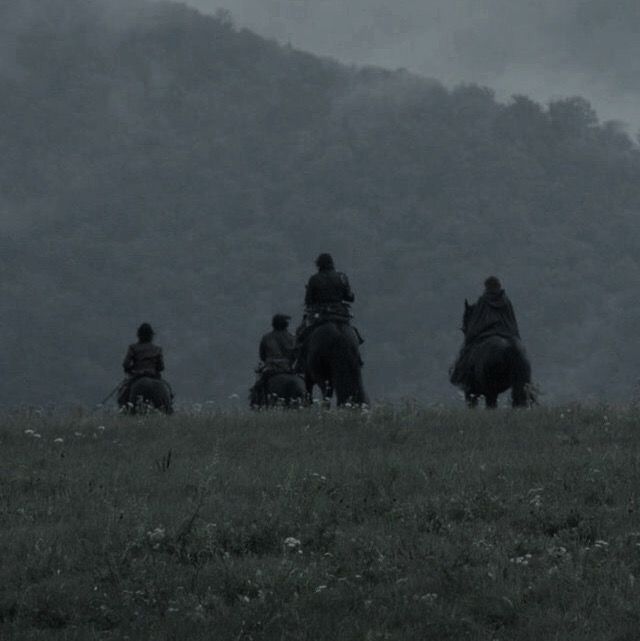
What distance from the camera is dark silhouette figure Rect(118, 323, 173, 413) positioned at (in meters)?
30.0

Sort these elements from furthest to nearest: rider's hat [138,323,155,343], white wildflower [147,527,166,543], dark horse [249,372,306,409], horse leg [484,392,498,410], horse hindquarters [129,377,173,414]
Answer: dark horse [249,372,306,409], rider's hat [138,323,155,343], horse hindquarters [129,377,173,414], horse leg [484,392,498,410], white wildflower [147,527,166,543]

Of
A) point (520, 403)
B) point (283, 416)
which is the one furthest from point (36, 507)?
point (520, 403)

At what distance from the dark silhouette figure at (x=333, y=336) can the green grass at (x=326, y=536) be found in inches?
310

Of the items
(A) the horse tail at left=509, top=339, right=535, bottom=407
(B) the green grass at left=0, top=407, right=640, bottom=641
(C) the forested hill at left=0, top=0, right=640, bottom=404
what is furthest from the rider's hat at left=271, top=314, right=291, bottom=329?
(C) the forested hill at left=0, top=0, right=640, bottom=404

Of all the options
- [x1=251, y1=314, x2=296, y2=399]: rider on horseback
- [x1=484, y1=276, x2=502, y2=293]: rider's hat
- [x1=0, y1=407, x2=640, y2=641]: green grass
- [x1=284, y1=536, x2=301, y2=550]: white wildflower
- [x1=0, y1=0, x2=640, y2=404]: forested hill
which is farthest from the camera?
[x1=0, y1=0, x2=640, y2=404]: forested hill

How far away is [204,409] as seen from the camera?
24.2 m

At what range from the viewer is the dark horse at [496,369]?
90.0ft

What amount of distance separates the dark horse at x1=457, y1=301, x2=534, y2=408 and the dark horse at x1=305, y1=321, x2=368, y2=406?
162 centimetres

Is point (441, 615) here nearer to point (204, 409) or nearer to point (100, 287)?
point (204, 409)

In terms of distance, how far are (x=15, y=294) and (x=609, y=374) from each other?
4982cm

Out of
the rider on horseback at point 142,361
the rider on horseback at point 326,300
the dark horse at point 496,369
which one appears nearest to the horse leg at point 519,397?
the dark horse at point 496,369

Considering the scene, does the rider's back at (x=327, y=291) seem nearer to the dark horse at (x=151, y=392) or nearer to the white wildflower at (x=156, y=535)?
the dark horse at (x=151, y=392)

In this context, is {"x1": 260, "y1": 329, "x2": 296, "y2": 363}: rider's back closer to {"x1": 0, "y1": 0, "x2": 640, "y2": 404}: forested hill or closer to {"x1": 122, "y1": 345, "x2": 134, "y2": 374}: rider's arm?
{"x1": 122, "y1": 345, "x2": 134, "y2": 374}: rider's arm

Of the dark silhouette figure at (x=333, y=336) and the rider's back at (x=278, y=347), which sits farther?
the rider's back at (x=278, y=347)
